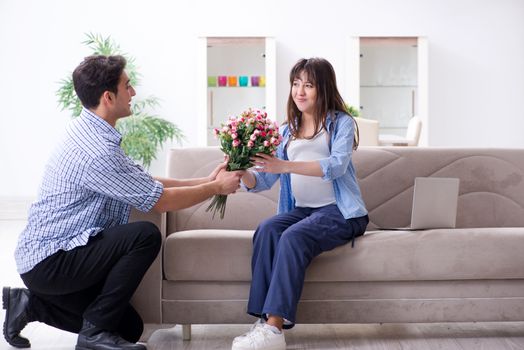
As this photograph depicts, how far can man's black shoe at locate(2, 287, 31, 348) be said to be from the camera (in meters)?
3.01

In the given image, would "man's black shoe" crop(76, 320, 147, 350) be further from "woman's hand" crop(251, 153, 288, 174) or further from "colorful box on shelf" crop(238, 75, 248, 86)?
"colorful box on shelf" crop(238, 75, 248, 86)

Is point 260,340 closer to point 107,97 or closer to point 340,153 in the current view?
point 340,153

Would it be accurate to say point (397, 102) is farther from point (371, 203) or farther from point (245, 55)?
point (371, 203)

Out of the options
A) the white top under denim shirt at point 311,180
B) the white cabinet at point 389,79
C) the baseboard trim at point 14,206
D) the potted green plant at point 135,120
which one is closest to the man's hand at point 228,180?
the white top under denim shirt at point 311,180

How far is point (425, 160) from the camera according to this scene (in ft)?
12.0

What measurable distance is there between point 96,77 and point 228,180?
0.64 metres

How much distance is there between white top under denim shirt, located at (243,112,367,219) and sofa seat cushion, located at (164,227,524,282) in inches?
6.7

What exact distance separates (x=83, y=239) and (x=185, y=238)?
42 cm

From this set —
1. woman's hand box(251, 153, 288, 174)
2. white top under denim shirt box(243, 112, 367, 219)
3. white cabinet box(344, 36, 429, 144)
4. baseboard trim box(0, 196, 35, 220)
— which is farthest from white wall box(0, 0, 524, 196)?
woman's hand box(251, 153, 288, 174)

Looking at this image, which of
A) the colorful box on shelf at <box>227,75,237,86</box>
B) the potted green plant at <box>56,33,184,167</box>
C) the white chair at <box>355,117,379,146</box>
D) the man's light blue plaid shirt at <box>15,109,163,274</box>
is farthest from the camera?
the colorful box on shelf at <box>227,75,237,86</box>

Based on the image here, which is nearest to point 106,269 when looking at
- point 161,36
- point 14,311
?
point 14,311

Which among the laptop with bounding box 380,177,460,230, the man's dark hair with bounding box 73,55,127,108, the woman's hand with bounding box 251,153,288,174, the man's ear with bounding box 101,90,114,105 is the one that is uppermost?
the man's dark hair with bounding box 73,55,127,108

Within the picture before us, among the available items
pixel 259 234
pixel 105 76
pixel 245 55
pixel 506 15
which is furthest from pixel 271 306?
pixel 506 15

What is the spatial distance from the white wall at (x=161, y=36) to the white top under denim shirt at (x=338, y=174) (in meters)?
4.73
